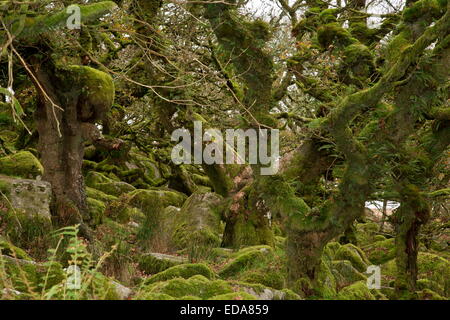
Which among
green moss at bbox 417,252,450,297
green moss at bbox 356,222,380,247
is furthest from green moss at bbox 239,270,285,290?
green moss at bbox 356,222,380,247

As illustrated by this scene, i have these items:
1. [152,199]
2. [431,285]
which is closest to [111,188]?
[152,199]

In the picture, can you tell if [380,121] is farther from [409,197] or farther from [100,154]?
[100,154]

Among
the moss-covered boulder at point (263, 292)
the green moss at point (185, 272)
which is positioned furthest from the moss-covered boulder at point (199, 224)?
the moss-covered boulder at point (263, 292)

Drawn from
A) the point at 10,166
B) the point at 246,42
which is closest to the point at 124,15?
the point at 246,42

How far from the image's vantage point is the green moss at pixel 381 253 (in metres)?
12.1

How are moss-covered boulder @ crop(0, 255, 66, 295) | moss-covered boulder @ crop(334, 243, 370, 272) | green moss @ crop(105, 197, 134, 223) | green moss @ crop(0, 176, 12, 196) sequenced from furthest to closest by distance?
green moss @ crop(105, 197, 134, 223), moss-covered boulder @ crop(334, 243, 370, 272), green moss @ crop(0, 176, 12, 196), moss-covered boulder @ crop(0, 255, 66, 295)

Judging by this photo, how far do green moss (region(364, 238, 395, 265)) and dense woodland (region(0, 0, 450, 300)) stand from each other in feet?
0.26

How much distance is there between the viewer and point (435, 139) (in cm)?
746

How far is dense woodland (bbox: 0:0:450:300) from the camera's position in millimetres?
6273

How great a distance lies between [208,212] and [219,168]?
1.06 meters

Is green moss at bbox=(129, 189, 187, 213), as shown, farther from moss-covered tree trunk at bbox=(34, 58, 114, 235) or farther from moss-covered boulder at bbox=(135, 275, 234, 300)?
moss-covered boulder at bbox=(135, 275, 234, 300)

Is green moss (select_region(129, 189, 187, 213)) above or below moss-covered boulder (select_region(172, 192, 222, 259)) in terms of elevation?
above

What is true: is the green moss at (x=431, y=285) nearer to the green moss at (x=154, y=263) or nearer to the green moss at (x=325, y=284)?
the green moss at (x=325, y=284)

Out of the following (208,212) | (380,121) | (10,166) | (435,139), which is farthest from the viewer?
(208,212)
